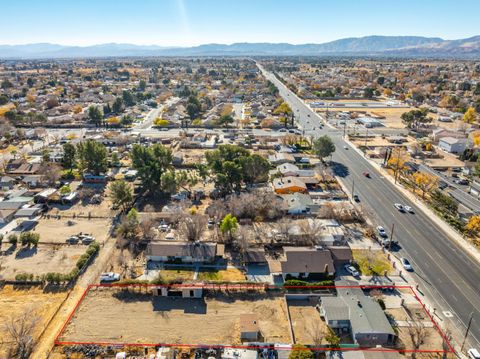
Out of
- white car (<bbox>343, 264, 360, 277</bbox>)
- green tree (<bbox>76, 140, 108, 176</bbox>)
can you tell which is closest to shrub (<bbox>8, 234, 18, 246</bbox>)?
green tree (<bbox>76, 140, 108, 176</bbox>)

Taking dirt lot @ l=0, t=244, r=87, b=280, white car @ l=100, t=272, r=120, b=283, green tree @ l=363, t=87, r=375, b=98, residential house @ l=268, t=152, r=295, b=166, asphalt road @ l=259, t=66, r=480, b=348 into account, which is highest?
green tree @ l=363, t=87, r=375, b=98

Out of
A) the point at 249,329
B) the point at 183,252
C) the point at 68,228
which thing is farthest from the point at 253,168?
the point at 249,329

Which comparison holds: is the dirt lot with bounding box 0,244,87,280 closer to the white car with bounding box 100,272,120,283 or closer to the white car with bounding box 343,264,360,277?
the white car with bounding box 100,272,120,283

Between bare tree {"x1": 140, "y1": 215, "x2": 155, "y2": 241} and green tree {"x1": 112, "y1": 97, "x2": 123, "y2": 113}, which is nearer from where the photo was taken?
bare tree {"x1": 140, "y1": 215, "x2": 155, "y2": 241}

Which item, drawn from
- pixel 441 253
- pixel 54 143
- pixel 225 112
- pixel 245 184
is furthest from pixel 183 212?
pixel 225 112

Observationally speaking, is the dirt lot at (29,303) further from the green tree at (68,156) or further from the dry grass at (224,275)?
the green tree at (68,156)

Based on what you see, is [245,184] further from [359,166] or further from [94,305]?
[94,305]
